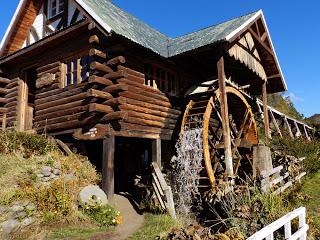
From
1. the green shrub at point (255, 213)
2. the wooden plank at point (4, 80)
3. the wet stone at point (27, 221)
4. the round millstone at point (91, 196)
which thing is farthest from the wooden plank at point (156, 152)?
the wooden plank at point (4, 80)

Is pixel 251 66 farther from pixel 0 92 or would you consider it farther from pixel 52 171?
pixel 0 92

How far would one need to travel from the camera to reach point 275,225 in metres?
5.64

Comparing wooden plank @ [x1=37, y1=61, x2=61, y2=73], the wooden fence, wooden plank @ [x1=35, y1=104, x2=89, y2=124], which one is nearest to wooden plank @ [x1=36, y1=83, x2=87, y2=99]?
wooden plank @ [x1=35, y1=104, x2=89, y2=124]

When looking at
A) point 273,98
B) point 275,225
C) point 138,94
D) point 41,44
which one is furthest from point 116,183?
point 273,98

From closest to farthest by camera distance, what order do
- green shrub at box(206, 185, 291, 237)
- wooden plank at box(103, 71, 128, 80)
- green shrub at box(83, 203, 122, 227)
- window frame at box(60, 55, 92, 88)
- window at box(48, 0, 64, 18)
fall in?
green shrub at box(206, 185, 291, 237) → green shrub at box(83, 203, 122, 227) → wooden plank at box(103, 71, 128, 80) → window frame at box(60, 55, 92, 88) → window at box(48, 0, 64, 18)

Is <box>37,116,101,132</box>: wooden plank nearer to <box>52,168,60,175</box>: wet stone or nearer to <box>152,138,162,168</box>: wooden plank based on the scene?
<box>52,168,60,175</box>: wet stone

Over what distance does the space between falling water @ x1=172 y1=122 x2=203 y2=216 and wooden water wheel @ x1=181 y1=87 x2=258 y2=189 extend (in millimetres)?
236

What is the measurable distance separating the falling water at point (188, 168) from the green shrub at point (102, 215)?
283 centimetres

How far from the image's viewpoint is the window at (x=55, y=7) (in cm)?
1356

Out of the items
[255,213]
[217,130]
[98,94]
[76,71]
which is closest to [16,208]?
[98,94]

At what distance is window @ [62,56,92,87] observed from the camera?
12.2m

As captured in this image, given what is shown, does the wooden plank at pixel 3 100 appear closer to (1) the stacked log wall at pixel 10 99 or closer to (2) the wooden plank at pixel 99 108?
(1) the stacked log wall at pixel 10 99

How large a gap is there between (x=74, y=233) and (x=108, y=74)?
5191mm

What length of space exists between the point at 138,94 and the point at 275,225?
24.4 ft
